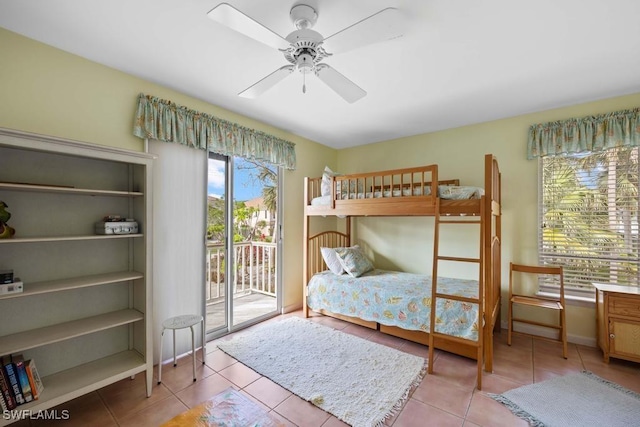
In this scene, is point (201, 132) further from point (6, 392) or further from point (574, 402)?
point (574, 402)

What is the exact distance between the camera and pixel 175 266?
8.73ft

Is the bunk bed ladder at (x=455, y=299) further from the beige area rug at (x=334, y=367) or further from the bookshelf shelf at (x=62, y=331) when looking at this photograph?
the bookshelf shelf at (x=62, y=331)

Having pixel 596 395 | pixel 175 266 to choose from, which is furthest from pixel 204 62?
pixel 596 395

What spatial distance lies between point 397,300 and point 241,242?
239 centimetres

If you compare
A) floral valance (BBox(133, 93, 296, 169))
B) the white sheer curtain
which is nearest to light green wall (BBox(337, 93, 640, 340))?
floral valance (BBox(133, 93, 296, 169))

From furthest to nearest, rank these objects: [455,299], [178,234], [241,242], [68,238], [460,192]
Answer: [241,242] < [178,234] < [460,192] < [455,299] < [68,238]

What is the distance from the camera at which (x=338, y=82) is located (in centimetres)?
190

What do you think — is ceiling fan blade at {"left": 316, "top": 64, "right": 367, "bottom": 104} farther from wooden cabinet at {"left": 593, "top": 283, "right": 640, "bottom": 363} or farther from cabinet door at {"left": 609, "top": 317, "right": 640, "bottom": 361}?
cabinet door at {"left": 609, "top": 317, "right": 640, "bottom": 361}

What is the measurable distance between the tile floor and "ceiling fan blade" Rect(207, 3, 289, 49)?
2.39 m

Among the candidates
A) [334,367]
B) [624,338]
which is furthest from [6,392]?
[624,338]

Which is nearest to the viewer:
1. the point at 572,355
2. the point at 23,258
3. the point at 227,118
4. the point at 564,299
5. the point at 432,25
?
the point at 432,25

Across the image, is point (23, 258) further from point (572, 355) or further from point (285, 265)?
point (572, 355)

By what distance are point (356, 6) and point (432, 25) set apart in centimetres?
53

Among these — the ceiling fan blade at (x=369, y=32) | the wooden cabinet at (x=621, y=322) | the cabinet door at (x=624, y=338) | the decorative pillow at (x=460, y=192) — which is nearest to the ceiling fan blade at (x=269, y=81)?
the ceiling fan blade at (x=369, y=32)
